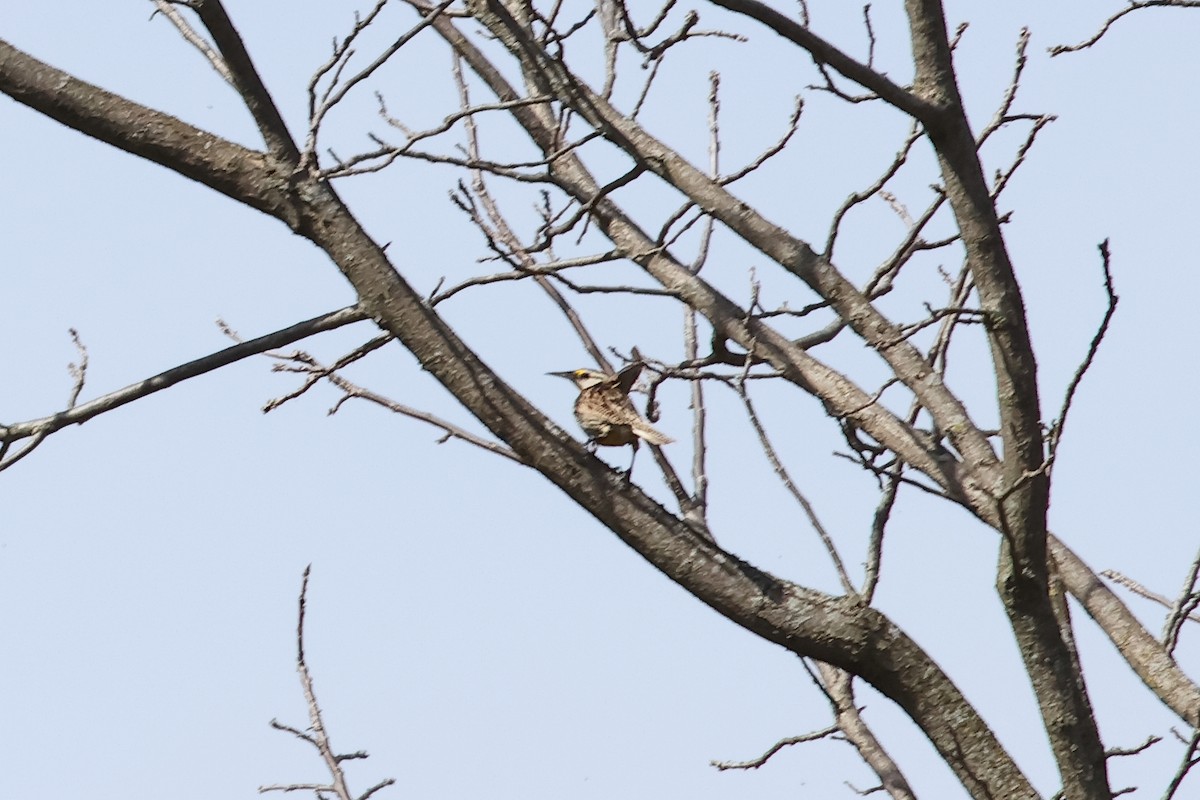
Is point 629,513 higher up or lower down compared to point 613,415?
lower down

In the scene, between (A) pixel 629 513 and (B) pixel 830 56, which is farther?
(B) pixel 830 56

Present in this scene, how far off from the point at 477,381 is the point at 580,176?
2.06m

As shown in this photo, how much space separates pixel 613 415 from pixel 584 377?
98cm

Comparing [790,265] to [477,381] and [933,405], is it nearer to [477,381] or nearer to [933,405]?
[933,405]

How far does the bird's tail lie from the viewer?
5.03 metres

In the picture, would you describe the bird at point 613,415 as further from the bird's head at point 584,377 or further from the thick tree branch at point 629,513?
the thick tree branch at point 629,513

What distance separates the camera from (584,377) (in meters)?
6.14

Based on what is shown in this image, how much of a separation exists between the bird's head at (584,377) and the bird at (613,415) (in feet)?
0.05

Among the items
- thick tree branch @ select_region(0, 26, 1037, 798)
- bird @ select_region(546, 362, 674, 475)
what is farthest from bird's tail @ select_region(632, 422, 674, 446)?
thick tree branch @ select_region(0, 26, 1037, 798)

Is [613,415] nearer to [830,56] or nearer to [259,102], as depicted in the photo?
[830,56]

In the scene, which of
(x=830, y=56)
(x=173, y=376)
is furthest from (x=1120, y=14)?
(x=173, y=376)

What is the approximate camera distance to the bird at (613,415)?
507 centimetres

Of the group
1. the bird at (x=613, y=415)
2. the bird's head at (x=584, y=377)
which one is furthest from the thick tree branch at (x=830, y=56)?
the bird's head at (x=584, y=377)

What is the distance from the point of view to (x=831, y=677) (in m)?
5.10
